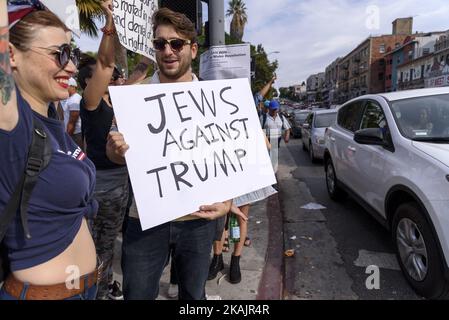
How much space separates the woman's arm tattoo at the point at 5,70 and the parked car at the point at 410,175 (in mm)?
2714

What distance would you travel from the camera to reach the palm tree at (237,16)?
1425 inches

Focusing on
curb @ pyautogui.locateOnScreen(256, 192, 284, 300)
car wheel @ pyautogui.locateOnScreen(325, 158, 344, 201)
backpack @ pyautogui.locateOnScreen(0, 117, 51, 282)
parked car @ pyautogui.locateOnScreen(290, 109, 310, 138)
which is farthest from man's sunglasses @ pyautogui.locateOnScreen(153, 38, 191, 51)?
parked car @ pyautogui.locateOnScreen(290, 109, 310, 138)

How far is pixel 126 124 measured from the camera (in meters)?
1.42

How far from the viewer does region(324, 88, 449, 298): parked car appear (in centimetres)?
250

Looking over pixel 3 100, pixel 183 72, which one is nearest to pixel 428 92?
pixel 183 72

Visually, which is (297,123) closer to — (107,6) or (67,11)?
(107,6)

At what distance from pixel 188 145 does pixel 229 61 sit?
198 centimetres

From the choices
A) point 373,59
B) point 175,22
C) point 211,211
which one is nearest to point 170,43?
point 175,22

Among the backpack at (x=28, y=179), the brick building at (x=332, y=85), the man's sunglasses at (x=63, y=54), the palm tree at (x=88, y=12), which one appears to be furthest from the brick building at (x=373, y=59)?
the backpack at (x=28, y=179)

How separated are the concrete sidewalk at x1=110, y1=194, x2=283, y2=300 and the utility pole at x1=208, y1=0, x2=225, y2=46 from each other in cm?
240

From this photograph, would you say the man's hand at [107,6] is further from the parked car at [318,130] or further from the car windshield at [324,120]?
the car windshield at [324,120]

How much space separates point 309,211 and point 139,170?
4.30 metres
